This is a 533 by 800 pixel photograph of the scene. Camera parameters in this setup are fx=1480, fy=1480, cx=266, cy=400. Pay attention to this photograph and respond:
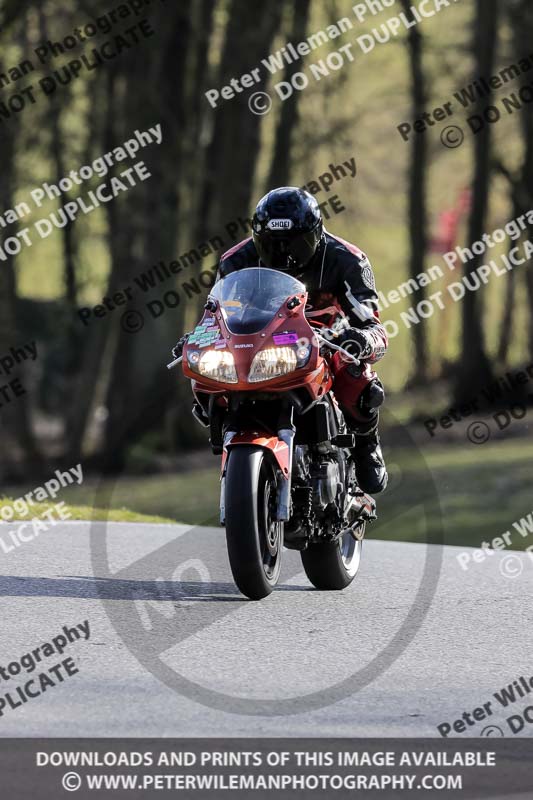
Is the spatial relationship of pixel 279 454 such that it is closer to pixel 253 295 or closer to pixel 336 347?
pixel 336 347

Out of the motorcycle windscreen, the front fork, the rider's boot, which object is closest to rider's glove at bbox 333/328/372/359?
the motorcycle windscreen

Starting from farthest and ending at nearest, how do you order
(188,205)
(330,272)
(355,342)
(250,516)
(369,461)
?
(188,205) → (369,461) → (330,272) → (355,342) → (250,516)

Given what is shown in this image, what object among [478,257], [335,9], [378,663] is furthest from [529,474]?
[378,663]

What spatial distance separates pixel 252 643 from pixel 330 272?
2239 millimetres

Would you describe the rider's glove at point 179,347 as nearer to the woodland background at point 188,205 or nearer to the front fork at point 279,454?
the front fork at point 279,454

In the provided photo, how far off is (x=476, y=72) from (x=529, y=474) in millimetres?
8415

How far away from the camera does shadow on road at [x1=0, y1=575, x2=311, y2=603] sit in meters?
7.95

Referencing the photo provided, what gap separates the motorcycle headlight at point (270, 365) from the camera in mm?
7254

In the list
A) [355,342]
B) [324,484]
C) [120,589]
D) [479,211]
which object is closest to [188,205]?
[479,211]

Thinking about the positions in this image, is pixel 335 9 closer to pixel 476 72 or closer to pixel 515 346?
pixel 476 72

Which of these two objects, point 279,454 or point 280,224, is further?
point 280,224

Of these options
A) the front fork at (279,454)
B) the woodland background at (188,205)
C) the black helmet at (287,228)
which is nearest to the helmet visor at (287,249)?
the black helmet at (287,228)

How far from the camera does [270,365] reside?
7.26 meters

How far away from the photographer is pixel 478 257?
2650 centimetres
